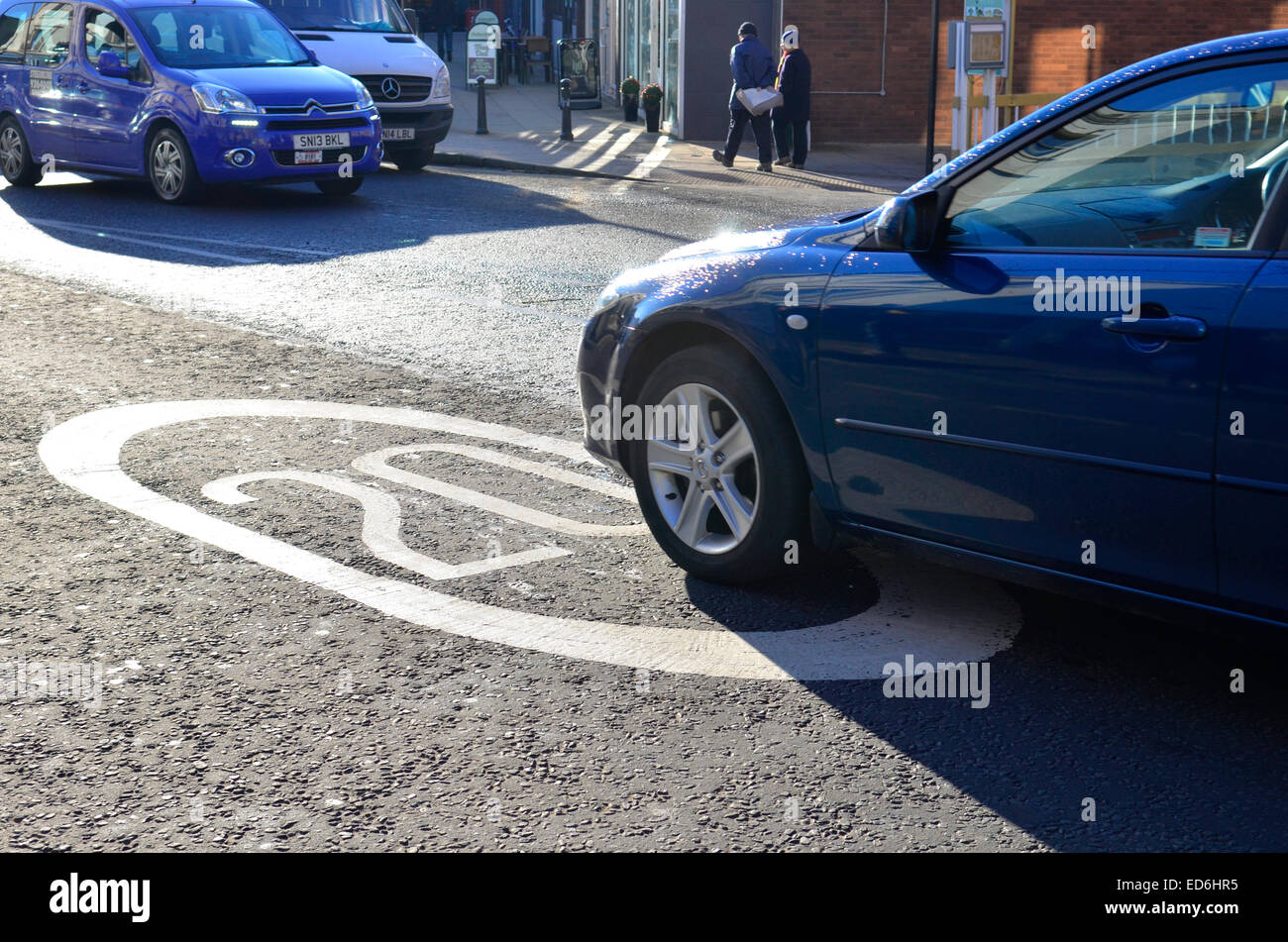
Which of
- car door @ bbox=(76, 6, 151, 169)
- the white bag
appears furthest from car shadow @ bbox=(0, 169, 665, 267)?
the white bag

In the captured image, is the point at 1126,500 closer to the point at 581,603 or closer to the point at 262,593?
the point at 581,603

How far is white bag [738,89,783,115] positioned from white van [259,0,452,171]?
3.64 metres

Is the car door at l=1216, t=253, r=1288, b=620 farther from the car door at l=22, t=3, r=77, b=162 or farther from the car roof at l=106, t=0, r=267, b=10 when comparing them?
the car door at l=22, t=3, r=77, b=162

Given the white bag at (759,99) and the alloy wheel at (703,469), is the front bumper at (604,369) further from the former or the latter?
the white bag at (759,99)

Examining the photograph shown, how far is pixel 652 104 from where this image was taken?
25250 millimetres

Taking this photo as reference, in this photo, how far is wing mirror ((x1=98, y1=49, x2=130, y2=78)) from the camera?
45.9ft

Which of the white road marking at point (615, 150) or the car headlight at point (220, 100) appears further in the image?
the white road marking at point (615, 150)

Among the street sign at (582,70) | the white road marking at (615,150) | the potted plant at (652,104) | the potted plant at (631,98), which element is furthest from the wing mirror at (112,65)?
the street sign at (582,70)

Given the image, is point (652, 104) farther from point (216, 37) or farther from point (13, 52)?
point (13, 52)

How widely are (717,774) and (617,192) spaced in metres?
13.3

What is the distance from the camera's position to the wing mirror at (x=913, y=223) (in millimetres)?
3850

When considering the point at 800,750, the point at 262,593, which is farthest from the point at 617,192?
the point at 800,750

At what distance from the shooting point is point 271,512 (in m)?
5.19

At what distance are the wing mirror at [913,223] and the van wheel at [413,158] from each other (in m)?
14.6
